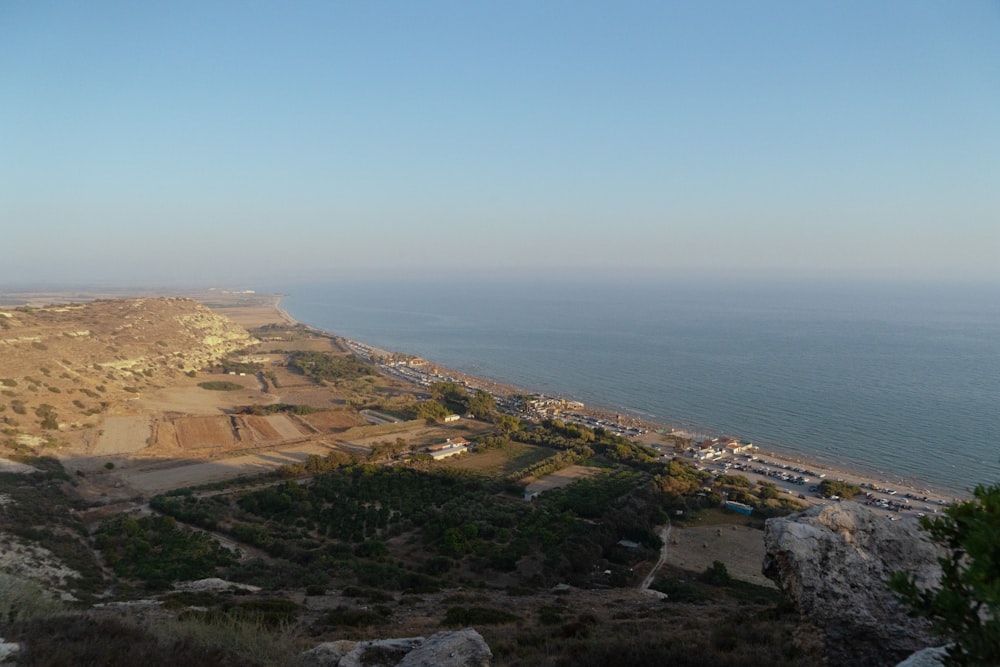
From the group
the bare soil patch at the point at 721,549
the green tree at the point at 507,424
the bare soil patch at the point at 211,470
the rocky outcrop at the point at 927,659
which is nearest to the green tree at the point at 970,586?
the rocky outcrop at the point at 927,659

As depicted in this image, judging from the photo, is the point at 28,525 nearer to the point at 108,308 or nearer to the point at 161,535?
the point at 161,535

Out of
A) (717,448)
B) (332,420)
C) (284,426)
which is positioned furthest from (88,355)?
(717,448)

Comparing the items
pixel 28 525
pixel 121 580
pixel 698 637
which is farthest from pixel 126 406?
pixel 698 637

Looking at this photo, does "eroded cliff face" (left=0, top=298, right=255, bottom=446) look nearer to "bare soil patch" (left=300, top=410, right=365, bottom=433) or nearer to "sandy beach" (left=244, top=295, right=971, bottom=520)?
"bare soil patch" (left=300, top=410, right=365, bottom=433)

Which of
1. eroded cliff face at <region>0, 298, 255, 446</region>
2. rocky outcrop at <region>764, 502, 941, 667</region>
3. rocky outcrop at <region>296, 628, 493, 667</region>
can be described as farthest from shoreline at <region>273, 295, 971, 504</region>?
eroded cliff face at <region>0, 298, 255, 446</region>

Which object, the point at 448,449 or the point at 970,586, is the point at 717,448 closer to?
the point at 448,449
